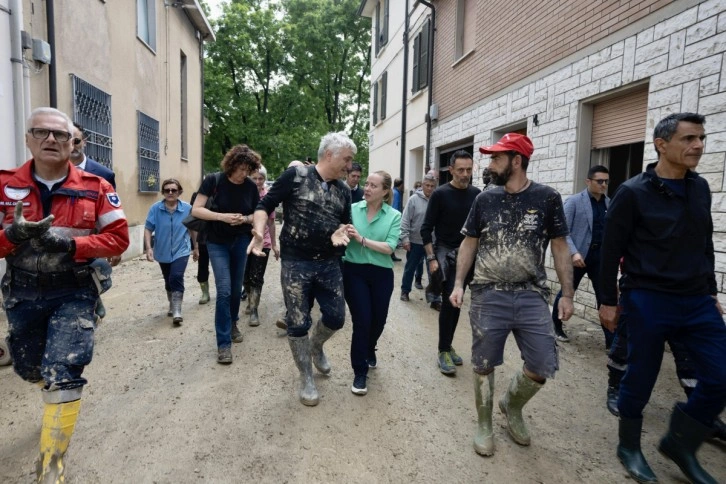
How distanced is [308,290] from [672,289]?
7.59 ft

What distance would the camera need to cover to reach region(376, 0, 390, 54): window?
16953mm

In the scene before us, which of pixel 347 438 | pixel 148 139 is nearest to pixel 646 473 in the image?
pixel 347 438

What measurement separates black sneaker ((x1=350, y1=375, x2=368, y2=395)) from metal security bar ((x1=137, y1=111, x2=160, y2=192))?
887cm

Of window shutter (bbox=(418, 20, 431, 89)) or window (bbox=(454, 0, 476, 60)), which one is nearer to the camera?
window (bbox=(454, 0, 476, 60))

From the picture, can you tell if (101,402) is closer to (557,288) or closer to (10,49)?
(10,49)

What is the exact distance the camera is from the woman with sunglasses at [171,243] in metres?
5.58

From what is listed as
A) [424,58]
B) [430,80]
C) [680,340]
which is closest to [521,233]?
[680,340]

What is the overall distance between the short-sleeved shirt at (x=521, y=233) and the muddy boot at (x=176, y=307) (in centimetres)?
390

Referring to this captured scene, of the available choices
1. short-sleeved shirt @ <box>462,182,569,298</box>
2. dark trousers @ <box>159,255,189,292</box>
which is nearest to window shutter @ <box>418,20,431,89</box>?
dark trousers @ <box>159,255,189,292</box>

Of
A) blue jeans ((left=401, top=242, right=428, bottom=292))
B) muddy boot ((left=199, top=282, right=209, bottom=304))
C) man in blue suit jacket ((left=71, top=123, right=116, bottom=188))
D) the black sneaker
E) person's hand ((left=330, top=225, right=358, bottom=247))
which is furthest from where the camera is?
blue jeans ((left=401, top=242, right=428, bottom=292))

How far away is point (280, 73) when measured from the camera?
2720cm

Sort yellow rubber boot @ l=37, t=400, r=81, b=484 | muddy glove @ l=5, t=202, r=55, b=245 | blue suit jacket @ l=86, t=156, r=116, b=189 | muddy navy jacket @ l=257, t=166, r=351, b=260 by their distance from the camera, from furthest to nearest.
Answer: blue suit jacket @ l=86, t=156, r=116, b=189, muddy navy jacket @ l=257, t=166, r=351, b=260, yellow rubber boot @ l=37, t=400, r=81, b=484, muddy glove @ l=5, t=202, r=55, b=245

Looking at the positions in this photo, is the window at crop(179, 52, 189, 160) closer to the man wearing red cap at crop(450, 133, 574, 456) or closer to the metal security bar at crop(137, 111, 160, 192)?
the metal security bar at crop(137, 111, 160, 192)

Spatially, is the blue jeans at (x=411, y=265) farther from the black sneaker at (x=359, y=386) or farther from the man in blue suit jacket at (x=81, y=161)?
the man in blue suit jacket at (x=81, y=161)
